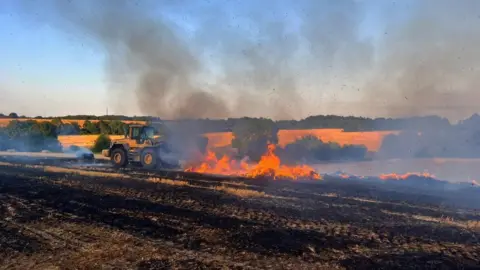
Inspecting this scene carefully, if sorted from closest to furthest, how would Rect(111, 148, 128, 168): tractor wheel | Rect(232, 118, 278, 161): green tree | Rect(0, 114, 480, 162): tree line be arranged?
1. Rect(111, 148, 128, 168): tractor wheel
2. Rect(0, 114, 480, 162): tree line
3. Rect(232, 118, 278, 161): green tree

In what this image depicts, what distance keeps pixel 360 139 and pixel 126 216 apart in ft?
129

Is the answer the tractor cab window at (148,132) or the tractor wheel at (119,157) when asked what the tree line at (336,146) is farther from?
the tractor wheel at (119,157)

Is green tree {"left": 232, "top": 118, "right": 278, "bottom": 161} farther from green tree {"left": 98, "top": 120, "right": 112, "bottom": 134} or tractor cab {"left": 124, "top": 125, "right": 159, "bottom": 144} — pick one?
green tree {"left": 98, "top": 120, "right": 112, "bottom": 134}

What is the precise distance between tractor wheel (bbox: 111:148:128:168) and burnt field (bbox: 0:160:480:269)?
238 inches

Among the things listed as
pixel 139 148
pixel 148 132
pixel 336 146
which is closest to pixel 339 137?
pixel 336 146

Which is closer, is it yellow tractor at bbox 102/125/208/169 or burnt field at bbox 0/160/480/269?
burnt field at bbox 0/160/480/269

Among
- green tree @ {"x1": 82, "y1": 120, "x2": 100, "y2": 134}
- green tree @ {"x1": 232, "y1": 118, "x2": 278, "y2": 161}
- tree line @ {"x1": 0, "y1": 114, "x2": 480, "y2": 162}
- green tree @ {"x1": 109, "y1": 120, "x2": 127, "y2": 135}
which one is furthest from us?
green tree @ {"x1": 82, "y1": 120, "x2": 100, "y2": 134}

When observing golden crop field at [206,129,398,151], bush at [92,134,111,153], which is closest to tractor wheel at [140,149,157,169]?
golden crop field at [206,129,398,151]

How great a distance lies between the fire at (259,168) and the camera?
21562mm

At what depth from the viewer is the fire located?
2156cm

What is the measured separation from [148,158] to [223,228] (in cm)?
1380

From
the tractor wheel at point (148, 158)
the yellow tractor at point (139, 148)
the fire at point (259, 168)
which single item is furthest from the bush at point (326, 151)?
the tractor wheel at point (148, 158)

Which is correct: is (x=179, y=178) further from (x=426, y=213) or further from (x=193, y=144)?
(x=426, y=213)

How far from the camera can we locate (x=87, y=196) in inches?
511
